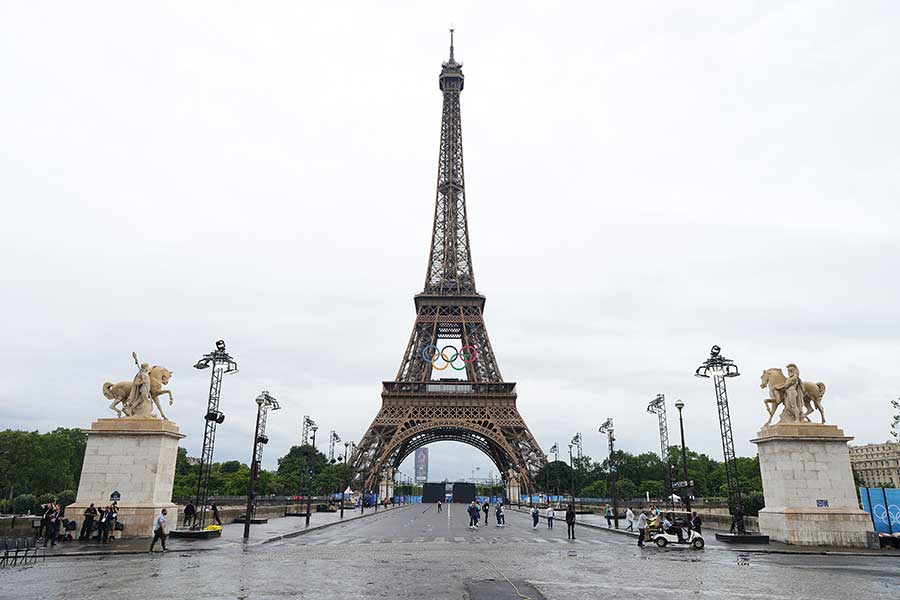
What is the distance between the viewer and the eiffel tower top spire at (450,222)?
271 ft

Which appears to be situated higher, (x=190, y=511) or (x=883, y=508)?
(x=883, y=508)

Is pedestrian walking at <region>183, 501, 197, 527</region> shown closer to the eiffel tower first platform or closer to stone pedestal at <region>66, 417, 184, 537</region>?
stone pedestal at <region>66, 417, 184, 537</region>

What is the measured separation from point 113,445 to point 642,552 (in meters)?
21.5

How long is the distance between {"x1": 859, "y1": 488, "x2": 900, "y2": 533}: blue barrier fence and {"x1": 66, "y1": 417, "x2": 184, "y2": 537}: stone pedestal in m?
29.6

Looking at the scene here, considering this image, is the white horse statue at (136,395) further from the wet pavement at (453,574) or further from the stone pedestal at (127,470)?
the wet pavement at (453,574)

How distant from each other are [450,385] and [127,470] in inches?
2058

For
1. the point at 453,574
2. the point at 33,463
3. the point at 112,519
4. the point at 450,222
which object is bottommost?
the point at 453,574

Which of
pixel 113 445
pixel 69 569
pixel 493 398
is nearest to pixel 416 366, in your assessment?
pixel 493 398

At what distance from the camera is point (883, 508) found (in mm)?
25078

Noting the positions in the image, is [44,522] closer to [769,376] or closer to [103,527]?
[103,527]

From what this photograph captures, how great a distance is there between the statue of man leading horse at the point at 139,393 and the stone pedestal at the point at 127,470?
0.65 meters

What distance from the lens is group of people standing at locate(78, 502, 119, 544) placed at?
22719 mm

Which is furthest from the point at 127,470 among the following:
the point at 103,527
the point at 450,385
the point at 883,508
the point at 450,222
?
the point at 450,222

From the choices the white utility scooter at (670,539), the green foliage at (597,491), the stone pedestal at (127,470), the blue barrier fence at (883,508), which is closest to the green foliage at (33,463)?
the stone pedestal at (127,470)
